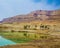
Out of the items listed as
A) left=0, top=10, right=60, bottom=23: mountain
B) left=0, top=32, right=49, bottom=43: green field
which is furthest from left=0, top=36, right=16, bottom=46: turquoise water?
left=0, top=10, right=60, bottom=23: mountain

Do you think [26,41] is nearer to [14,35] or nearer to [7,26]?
[14,35]

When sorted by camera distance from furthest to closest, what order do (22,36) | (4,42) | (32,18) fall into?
(32,18)
(22,36)
(4,42)

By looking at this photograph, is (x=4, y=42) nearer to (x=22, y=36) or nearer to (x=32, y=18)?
(x=22, y=36)

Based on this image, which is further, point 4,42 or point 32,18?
point 32,18

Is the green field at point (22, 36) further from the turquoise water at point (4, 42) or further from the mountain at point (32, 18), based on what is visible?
the mountain at point (32, 18)

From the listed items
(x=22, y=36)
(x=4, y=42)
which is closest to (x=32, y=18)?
(x=22, y=36)

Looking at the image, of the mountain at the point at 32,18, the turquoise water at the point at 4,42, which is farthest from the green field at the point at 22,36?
the mountain at the point at 32,18

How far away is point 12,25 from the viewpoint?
7.04 meters

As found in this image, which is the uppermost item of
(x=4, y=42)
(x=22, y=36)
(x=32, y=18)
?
(x=32, y=18)

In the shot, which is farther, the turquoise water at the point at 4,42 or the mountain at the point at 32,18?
the mountain at the point at 32,18

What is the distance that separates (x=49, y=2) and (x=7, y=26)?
5.48ft

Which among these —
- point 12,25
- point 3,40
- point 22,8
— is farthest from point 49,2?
point 3,40

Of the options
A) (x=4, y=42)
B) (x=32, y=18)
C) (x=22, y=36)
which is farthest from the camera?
(x=32, y=18)

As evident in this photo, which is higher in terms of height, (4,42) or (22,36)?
(22,36)
